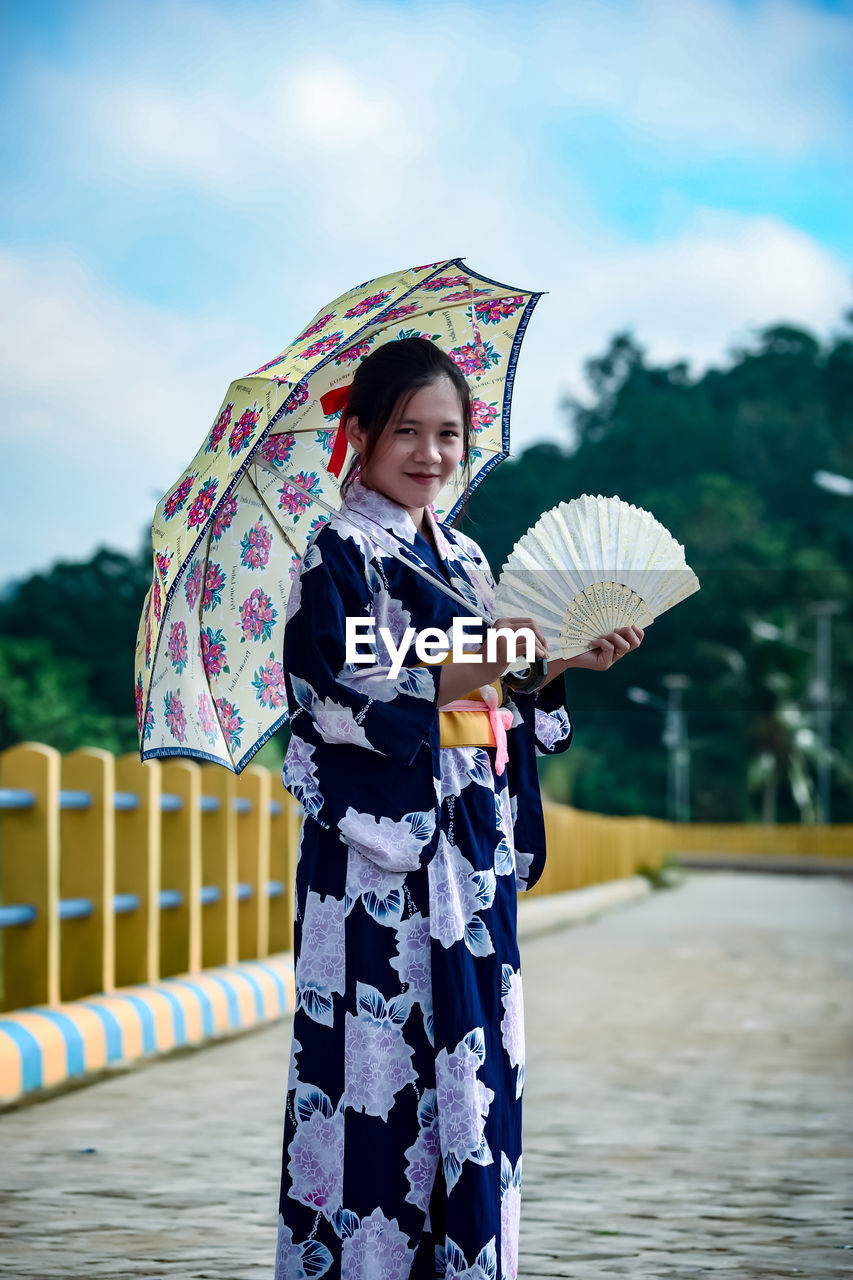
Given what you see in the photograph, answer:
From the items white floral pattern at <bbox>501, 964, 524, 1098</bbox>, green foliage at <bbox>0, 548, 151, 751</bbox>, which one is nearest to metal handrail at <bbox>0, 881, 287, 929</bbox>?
white floral pattern at <bbox>501, 964, 524, 1098</bbox>

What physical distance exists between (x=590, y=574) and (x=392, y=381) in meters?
0.48

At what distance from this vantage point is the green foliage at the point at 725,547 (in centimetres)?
7194

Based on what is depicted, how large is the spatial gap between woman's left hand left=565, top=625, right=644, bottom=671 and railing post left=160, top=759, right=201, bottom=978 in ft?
18.2

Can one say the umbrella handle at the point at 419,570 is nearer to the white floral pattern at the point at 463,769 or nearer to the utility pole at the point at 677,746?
the white floral pattern at the point at 463,769

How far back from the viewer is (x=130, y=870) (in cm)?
774

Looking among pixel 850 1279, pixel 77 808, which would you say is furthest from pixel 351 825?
pixel 77 808

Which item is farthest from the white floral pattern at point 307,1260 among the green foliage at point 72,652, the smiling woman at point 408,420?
the green foliage at point 72,652

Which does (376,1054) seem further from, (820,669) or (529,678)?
(820,669)

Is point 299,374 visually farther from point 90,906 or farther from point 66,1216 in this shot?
point 90,906

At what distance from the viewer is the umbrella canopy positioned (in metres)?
3.25

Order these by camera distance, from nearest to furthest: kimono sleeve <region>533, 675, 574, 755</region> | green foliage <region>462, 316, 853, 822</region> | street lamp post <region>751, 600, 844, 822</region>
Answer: kimono sleeve <region>533, 675, 574, 755</region> < street lamp post <region>751, 600, 844, 822</region> < green foliage <region>462, 316, 853, 822</region>

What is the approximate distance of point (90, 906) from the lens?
7219mm

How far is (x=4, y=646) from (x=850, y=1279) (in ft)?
105

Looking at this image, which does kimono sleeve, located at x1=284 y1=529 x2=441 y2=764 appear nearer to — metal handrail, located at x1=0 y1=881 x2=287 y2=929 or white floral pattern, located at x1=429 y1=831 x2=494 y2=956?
white floral pattern, located at x1=429 y1=831 x2=494 y2=956
